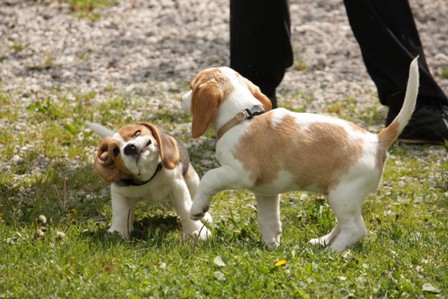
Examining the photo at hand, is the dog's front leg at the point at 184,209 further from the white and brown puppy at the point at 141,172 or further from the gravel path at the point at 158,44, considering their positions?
the gravel path at the point at 158,44

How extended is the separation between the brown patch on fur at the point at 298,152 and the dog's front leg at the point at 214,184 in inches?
3.4

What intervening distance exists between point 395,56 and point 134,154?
287 centimetres

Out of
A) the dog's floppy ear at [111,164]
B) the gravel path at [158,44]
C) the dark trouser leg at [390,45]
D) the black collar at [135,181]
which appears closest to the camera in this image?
the dog's floppy ear at [111,164]

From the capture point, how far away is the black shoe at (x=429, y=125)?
7.28m

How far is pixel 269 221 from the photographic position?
5156 mm

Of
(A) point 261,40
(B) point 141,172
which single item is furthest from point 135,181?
(A) point 261,40

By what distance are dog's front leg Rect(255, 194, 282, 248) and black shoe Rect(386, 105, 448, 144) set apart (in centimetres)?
252

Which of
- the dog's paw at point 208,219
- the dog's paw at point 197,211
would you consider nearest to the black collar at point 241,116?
the dog's paw at point 197,211

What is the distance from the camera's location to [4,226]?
5293 millimetres

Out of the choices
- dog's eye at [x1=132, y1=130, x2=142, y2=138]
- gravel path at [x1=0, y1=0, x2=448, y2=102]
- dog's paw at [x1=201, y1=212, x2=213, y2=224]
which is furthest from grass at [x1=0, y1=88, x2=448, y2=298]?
gravel path at [x1=0, y1=0, x2=448, y2=102]

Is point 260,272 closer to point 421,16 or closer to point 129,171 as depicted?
point 129,171

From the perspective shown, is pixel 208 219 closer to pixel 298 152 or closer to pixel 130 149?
pixel 130 149

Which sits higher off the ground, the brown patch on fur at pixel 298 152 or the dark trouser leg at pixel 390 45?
the brown patch on fur at pixel 298 152

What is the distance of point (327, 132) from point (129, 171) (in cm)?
119
